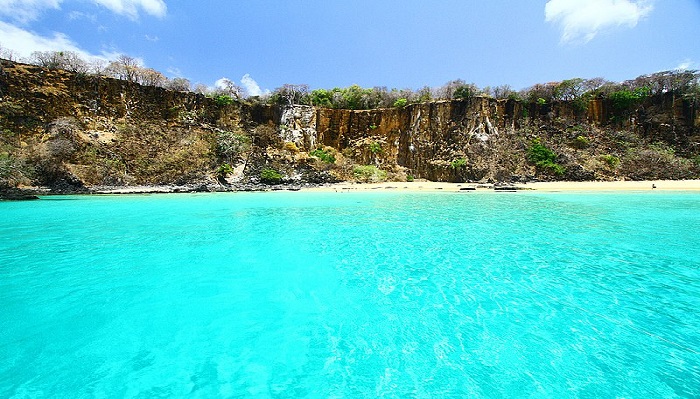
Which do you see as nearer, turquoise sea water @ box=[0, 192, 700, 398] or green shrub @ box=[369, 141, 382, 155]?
turquoise sea water @ box=[0, 192, 700, 398]

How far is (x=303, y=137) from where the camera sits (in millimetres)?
42812

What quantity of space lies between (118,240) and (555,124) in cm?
4856

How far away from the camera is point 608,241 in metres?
8.66

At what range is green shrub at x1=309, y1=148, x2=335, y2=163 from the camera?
41.2 metres

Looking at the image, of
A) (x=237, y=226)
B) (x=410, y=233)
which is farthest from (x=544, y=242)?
(x=237, y=226)

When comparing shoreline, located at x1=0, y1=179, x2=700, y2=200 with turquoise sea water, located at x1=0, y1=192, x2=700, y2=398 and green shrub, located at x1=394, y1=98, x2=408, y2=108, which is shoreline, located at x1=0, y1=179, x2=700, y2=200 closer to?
green shrub, located at x1=394, y1=98, x2=408, y2=108

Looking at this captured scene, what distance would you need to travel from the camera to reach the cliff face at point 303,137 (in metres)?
30.7

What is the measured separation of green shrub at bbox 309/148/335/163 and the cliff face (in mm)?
236

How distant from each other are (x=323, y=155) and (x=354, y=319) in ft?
126

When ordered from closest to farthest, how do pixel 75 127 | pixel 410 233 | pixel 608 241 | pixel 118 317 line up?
pixel 118 317 < pixel 608 241 < pixel 410 233 < pixel 75 127

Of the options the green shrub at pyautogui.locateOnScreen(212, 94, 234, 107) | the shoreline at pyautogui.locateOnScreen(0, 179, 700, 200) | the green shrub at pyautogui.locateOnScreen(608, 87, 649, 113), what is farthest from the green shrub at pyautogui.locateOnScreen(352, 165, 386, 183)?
the green shrub at pyautogui.locateOnScreen(608, 87, 649, 113)

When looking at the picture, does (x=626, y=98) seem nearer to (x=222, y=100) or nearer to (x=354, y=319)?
(x=354, y=319)

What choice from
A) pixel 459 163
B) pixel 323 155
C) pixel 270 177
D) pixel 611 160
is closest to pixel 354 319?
pixel 270 177

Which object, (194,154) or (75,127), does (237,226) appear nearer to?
(194,154)
